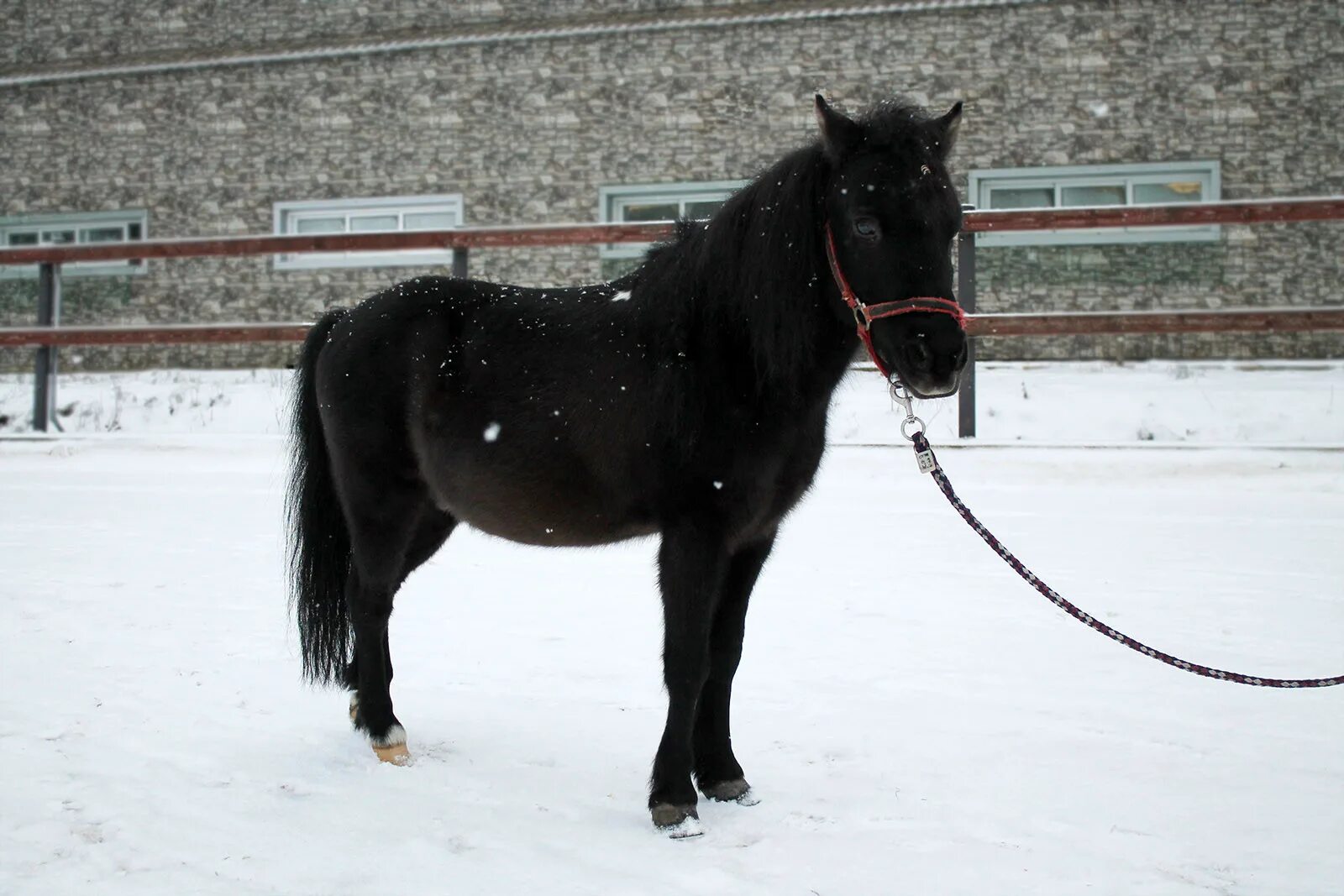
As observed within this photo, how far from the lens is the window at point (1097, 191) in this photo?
1052 centimetres

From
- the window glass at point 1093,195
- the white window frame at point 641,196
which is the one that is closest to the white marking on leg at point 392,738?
the white window frame at point 641,196

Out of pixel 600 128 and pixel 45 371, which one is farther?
pixel 600 128

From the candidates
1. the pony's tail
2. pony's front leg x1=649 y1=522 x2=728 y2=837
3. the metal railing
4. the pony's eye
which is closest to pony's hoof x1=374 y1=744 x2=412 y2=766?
the pony's tail

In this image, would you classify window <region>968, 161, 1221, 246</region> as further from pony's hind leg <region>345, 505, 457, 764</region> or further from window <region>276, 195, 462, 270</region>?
pony's hind leg <region>345, 505, 457, 764</region>

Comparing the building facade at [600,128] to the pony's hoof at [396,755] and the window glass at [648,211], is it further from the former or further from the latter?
the pony's hoof at [396,755]

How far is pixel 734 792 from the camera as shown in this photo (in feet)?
8.35

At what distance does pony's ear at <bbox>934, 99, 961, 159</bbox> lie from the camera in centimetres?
250

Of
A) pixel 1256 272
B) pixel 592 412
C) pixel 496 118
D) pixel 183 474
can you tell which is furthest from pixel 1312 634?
pixel 496 118

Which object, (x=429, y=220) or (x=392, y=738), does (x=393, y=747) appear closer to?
(x=392, y=738)

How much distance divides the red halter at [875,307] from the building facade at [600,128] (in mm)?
9017

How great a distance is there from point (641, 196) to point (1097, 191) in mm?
5099

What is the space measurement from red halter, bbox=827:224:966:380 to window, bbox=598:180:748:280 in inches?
358

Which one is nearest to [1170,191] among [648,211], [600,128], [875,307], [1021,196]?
[1021,196]

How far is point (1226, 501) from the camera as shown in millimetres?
5363
